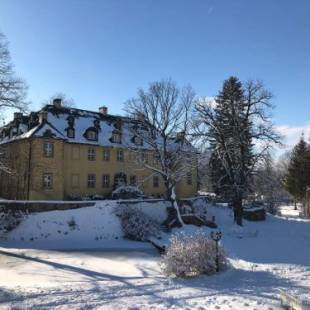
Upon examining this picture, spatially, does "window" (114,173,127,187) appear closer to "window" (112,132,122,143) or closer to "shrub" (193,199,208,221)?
"window" (112,132,122,143)

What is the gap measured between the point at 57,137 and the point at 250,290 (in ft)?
93.6

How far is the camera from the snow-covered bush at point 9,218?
94.1 ft

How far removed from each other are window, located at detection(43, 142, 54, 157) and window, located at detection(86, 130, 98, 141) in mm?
5149

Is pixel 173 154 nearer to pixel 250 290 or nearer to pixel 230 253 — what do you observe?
pixel 230 253

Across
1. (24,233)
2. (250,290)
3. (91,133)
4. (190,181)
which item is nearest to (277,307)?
(250,290)

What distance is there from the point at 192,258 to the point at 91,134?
28647 mm

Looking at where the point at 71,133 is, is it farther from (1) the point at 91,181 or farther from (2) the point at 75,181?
(1) the point at 91,181

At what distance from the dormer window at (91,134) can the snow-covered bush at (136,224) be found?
37.8 feet

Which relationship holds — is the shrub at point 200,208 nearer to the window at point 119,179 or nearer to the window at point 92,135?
the window at point 119,179

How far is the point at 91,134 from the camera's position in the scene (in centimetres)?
4156

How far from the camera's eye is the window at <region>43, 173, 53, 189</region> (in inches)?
1436

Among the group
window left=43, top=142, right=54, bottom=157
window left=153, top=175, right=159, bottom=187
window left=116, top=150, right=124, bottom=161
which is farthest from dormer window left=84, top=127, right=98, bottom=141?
window left=153, top=175, right=159, bottom=187

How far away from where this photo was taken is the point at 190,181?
1962 inches

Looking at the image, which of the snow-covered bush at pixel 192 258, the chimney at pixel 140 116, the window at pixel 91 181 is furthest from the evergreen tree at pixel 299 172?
the snow-covered bush at pixel 192 258
